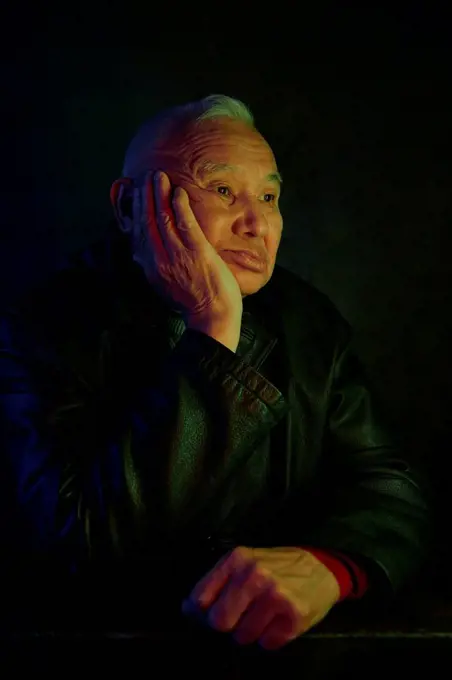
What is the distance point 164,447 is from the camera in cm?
116

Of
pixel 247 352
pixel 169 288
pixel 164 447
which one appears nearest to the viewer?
pixel 164 447

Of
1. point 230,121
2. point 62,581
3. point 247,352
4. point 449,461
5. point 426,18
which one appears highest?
point 426,18

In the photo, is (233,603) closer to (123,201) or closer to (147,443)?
(147,443)

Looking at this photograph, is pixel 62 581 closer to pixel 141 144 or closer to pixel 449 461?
pixel 141 144

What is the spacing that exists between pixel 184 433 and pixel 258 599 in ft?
0.84

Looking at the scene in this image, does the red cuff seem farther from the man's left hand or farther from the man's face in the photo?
the man's face

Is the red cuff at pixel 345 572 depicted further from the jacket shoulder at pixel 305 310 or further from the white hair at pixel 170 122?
the white hair at pixel 170 122

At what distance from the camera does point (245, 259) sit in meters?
1.34

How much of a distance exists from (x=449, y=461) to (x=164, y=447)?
97 cm

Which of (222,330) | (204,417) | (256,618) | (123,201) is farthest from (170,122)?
(256,618)

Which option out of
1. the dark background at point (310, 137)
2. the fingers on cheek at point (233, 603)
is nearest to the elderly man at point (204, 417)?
the fingers on cheek at point (233, 603)

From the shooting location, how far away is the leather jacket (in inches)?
46.3

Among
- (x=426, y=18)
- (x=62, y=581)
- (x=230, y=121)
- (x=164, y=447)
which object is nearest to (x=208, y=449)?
(x=164, y=447)

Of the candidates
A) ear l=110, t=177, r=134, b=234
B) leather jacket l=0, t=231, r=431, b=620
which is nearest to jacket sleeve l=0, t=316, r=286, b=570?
leather jacket l=0, t=231, r=431, b=620
